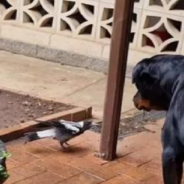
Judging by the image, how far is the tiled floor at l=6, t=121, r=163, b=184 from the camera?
14.9 ft

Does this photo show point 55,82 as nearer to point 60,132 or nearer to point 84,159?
point 60,132

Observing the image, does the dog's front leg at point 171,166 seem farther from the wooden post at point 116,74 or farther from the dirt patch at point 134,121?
the dirt patch at point 134,121

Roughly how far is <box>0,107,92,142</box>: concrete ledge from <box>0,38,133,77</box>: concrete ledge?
1390 mm

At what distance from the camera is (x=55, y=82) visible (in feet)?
22.1

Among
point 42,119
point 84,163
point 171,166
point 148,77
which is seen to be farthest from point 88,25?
point 171,166

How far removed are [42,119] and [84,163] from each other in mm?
693

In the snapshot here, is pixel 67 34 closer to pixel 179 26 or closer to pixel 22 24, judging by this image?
pixel 22 24

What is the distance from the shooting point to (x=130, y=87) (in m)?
6.71

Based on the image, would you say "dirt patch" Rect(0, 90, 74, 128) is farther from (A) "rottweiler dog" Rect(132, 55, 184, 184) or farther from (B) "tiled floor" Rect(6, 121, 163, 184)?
(A) "rottweiler dog" Rect(132, 55, 184, 184)

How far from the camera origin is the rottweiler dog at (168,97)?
3.86 metres

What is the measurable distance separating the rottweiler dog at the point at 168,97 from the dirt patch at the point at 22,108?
1.54 m

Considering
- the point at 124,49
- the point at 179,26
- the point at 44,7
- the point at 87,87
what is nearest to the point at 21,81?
the point at 87,87

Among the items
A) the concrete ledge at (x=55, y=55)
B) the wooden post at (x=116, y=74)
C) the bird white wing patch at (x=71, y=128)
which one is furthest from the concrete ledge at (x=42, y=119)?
the concrete ledge at (x=55, y=55)

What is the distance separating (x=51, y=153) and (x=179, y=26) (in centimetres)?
257
